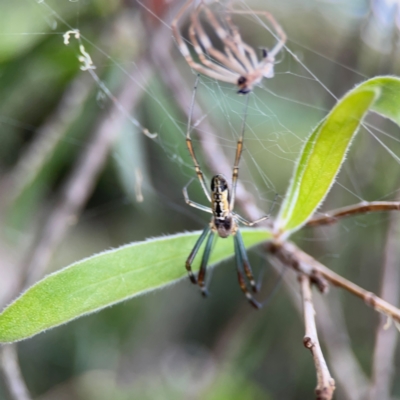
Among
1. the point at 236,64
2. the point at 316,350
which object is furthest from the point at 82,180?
the point at 316,350

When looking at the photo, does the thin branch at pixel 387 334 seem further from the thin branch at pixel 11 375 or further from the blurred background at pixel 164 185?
the thin branch at pixel 11 375

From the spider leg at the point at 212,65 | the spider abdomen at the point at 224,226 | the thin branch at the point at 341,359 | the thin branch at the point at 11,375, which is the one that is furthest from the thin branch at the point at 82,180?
the thin branch at the point at 341,359

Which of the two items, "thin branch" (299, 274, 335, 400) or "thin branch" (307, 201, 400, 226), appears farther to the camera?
"thin branch" (307, 201, 400, 226)

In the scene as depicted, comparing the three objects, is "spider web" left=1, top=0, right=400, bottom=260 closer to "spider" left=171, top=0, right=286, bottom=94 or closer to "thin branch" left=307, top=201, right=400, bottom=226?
"spider" left=171, top=0, right=286, bottom=94

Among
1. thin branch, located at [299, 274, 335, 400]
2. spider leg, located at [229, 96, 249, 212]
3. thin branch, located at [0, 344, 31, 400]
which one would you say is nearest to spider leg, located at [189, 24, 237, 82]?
spider leg, located at [229, 96, 249, 212]

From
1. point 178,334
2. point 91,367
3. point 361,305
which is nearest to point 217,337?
point 178,334

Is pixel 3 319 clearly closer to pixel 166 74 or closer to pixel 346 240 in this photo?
pixel 166 74

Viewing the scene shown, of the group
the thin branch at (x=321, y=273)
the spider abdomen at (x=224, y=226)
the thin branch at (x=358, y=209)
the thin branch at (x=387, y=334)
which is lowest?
the thin branch at (x=387, y=334)
